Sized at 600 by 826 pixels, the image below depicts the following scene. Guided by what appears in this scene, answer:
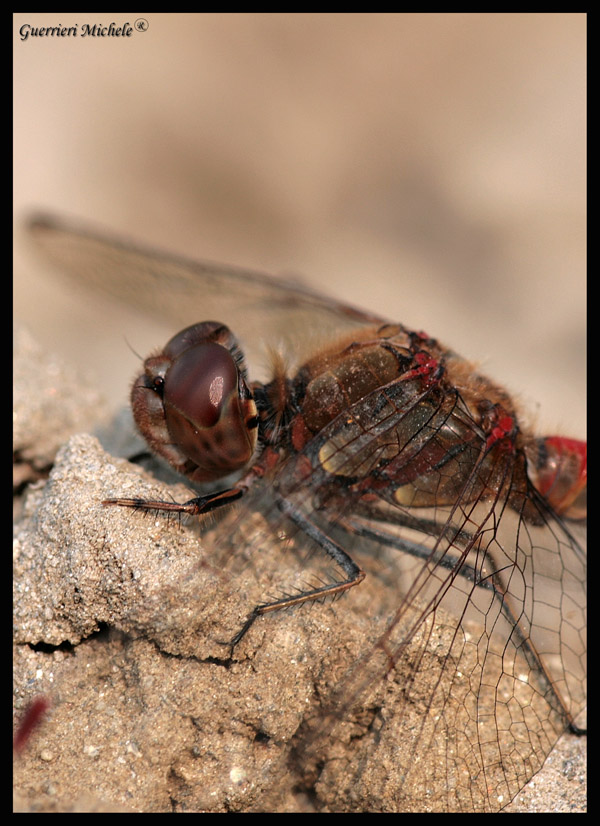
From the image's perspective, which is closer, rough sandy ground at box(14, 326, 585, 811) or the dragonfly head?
rough sandy ground at box(14, 326, 585, 811)

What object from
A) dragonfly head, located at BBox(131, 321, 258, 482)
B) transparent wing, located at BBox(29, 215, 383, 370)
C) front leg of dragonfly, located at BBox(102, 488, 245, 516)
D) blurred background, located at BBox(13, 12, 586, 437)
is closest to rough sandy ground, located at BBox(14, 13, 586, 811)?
blurred background, located at BBox(13, 12, 586, 437)

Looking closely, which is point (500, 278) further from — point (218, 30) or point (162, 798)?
point (162, 798)

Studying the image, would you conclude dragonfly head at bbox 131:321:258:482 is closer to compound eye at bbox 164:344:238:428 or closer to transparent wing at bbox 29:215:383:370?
compound eye at bbox 164:344:238:428

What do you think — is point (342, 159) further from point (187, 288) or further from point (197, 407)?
point (197, 407)

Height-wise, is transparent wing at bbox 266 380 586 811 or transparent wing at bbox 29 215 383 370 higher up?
transparent wing at bbox 29 215 383 370

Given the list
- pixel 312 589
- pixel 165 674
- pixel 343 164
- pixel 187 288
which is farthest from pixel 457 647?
pixel 343 164

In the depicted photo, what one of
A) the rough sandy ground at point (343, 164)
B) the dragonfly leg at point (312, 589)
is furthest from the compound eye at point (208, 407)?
the rough sandy ground at point (343, 164)

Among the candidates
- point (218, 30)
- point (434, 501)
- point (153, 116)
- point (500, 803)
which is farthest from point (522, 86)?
point (500, 803)
